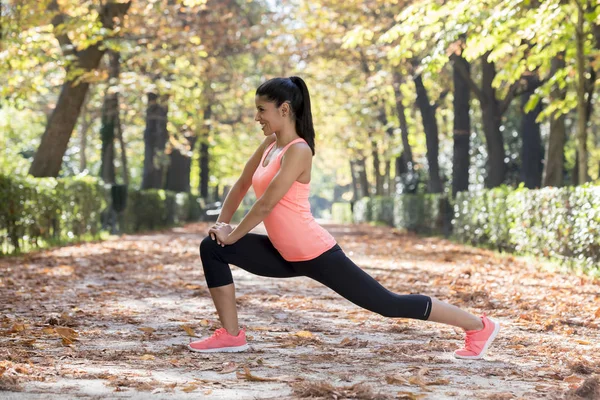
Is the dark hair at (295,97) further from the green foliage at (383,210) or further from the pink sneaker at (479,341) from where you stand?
the green foliage at (383,210)

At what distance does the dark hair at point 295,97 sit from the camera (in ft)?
19.2

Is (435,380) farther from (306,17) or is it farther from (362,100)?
(362,100)

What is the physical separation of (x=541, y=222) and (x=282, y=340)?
1068 centimetres

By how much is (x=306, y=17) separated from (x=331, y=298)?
724 inches

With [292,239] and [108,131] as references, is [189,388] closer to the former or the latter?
[292,239]

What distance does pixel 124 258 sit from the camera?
17062 mm

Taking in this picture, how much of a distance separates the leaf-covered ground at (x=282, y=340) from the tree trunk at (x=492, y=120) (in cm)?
1185

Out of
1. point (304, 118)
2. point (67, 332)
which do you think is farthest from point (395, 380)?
point (67, 332)

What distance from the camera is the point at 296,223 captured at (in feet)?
19.2

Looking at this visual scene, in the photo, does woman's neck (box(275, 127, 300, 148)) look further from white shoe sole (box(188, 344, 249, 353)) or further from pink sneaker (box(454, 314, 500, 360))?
pink sneaker (box(454, 314, 500, 360))

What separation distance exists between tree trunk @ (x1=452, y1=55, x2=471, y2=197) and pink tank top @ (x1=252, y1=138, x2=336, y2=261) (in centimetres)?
2222

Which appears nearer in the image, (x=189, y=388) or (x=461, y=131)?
(x=189, y=388)

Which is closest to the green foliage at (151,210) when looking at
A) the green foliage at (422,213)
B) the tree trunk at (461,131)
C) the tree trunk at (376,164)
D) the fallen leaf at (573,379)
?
the green foliage at (422,213)

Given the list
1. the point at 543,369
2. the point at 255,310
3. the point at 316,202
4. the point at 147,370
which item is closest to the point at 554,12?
the point at 255,310
